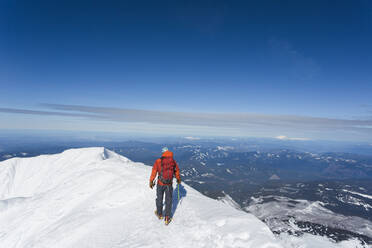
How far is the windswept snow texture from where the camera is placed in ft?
31.6

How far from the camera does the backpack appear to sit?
11344 mm

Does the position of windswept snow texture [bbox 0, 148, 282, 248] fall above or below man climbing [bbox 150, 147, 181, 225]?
below

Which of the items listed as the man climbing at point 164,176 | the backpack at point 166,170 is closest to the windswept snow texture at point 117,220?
the man climbing at point 164,176

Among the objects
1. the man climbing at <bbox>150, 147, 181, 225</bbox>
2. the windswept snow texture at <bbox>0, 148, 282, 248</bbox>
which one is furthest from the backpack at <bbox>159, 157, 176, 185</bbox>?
the windswept snow texture at <bbox>0, 148, 282, 248</bbox>

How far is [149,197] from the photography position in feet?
50.5

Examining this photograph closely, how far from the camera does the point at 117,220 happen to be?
42.6 ft

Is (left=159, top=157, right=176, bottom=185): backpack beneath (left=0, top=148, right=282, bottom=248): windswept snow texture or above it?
above

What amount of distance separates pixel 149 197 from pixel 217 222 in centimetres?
687

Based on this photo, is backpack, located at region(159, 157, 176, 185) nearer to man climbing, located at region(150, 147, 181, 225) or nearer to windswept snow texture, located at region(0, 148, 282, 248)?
man climbing, located at region(150, 147, 181, 225)

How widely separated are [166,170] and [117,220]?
5.83m

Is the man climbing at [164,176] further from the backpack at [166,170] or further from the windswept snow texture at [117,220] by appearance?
the windswept snow texture at [117,220]

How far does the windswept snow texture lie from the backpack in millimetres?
2770

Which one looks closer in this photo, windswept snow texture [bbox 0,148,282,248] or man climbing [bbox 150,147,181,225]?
windswept snow texture [bbox 0,148,282,248]

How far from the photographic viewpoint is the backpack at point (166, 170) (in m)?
11.3
